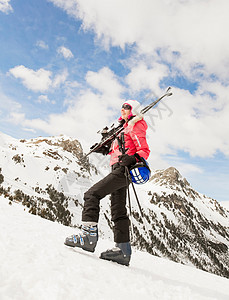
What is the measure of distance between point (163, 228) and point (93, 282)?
6067 cm

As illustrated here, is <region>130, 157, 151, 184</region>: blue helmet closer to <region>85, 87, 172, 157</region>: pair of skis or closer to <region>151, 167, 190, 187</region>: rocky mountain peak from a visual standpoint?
<region>85, 87, 172, 157</region>: pair of skis

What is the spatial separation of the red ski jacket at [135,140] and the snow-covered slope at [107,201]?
91cm

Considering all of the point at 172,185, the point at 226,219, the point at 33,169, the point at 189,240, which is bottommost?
the point at 189,240

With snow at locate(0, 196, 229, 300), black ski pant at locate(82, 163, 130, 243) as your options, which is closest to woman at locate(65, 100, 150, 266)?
black ski pant at locate(82, 163, 130, 243)

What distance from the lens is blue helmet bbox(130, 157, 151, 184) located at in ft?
8.42

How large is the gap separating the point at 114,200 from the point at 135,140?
34.8 inches

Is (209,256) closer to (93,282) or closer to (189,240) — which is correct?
(189,240)

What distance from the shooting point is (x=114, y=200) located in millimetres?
2750

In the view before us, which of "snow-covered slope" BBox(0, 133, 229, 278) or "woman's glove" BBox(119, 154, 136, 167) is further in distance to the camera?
"snow-covered slope" BBox(0, 133, 229, 278)

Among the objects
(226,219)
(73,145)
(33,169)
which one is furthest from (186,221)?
(33,169)

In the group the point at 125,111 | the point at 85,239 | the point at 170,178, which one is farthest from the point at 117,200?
the point at 170,178

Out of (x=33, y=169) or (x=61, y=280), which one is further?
(x=33, y=169)

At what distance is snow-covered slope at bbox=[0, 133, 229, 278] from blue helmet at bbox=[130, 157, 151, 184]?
0.54m

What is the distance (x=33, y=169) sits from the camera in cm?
2544
